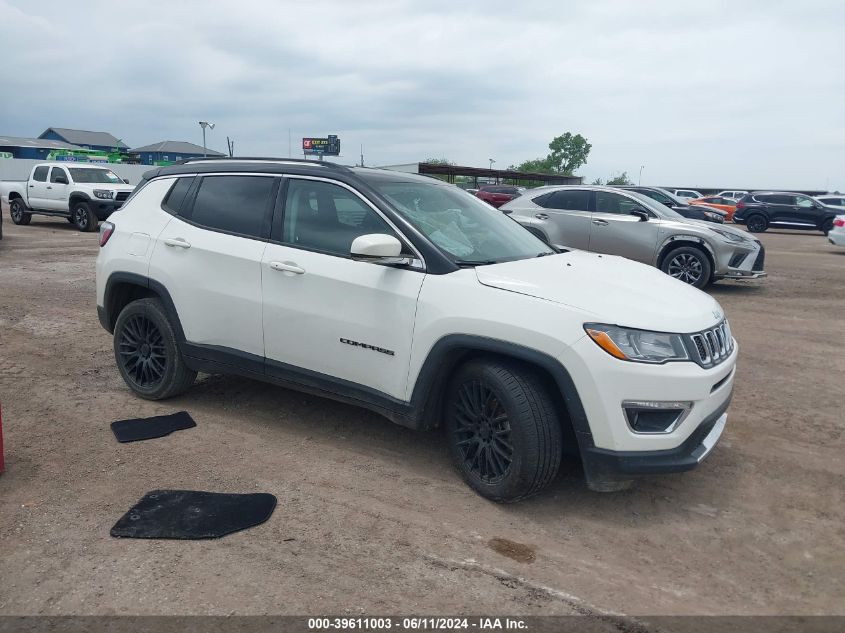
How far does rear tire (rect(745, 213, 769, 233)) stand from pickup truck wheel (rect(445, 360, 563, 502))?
2707 centimetres

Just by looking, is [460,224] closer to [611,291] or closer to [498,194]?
[611,291]

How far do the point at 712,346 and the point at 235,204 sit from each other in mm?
3171

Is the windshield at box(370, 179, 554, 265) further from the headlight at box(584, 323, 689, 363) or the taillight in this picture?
the taillight

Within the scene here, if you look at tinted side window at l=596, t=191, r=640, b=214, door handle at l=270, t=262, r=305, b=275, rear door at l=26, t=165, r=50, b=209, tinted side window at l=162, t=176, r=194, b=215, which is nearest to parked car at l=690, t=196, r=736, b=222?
tinted side window at l=596, t=191, r=640, b=214

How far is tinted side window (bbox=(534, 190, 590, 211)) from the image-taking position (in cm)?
1156

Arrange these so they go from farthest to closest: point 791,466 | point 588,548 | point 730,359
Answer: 1. point 791,466
2. point 730,359
3. point 588,548

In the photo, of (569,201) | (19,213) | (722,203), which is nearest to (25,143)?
(19,213)

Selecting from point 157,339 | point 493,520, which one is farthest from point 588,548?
point 157,339

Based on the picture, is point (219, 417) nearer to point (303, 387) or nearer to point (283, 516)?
point (303, 387)

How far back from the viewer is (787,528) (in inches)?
136

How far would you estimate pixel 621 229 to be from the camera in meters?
11.1

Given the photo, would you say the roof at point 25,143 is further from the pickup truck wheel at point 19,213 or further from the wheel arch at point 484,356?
the wheel arch at point 484,356

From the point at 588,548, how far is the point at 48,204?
19279 millimetres

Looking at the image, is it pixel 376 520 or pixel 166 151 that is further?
pixel 166 151
